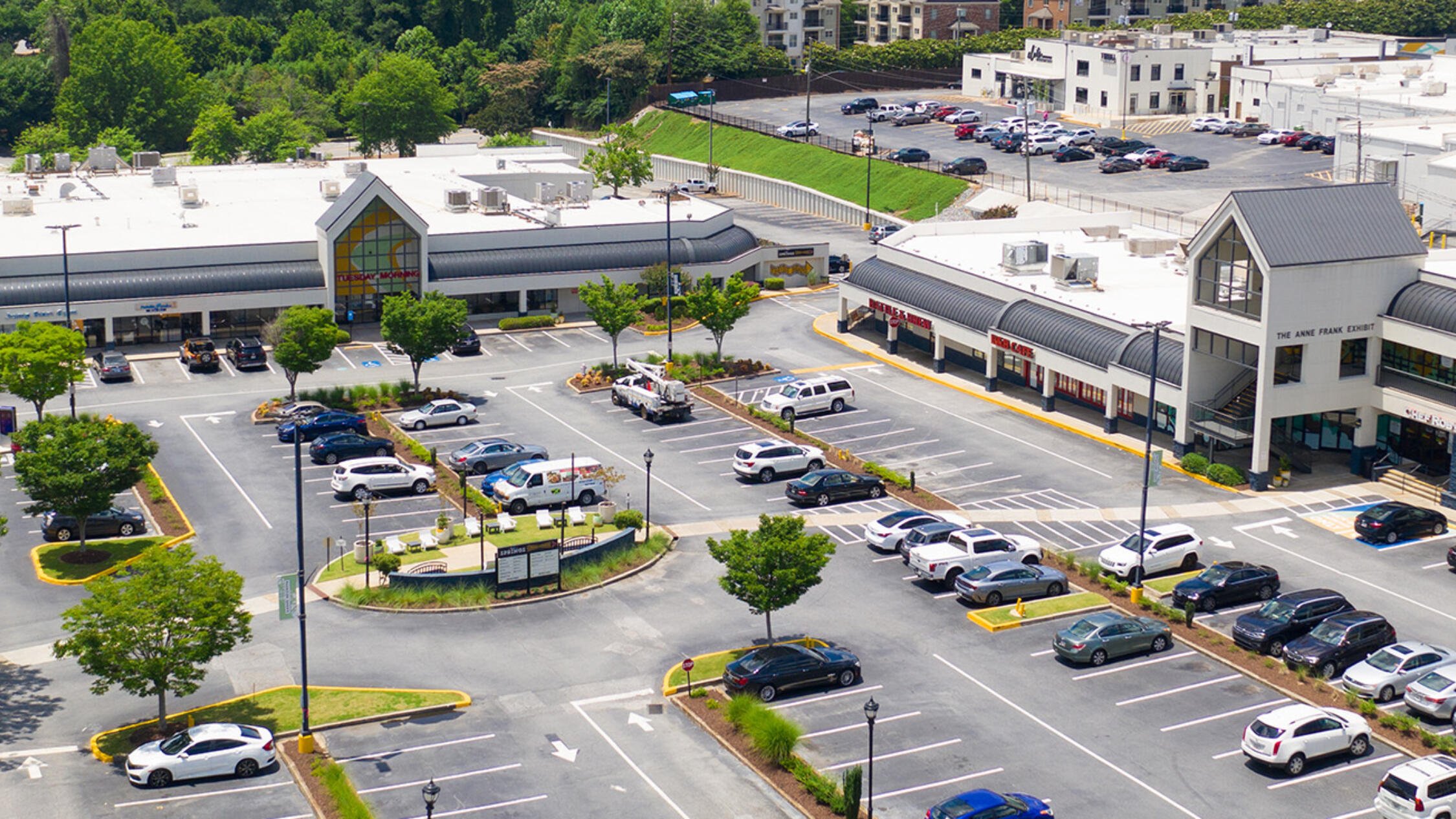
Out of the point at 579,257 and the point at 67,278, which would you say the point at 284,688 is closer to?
the point at 67,278

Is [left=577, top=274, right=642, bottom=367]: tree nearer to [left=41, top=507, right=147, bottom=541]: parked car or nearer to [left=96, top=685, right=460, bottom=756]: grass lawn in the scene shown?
[left=41, top=507, right=147, bottom=541]: parked car

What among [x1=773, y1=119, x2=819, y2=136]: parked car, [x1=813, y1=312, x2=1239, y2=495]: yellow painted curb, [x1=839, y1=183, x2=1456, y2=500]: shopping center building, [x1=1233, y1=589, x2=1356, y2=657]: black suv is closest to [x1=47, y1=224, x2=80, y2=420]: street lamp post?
[x1=813, y1=312, x2=1239, y2=495]: yellow painted curb

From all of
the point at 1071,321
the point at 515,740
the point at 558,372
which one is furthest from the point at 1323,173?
the point at 515,740

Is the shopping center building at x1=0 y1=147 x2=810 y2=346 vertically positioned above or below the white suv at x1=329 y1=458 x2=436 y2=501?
above

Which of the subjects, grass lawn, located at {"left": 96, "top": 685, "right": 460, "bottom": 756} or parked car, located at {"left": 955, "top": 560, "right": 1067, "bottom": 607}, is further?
parked car, located at {"left": 955, "top": 560, "right": 1067, "bottom": 607}

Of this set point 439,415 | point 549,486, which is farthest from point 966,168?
point 549,486

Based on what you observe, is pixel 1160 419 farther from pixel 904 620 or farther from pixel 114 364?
pixel 114 364
